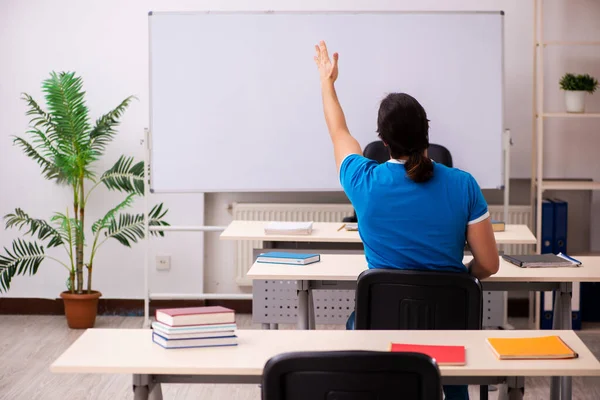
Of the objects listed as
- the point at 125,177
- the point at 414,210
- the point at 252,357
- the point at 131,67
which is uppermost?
the point at 131,67

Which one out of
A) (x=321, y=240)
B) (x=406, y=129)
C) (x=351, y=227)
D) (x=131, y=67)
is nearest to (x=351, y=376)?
(x=406, y=129)

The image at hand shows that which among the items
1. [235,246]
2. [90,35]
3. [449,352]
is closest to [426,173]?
[449,352]

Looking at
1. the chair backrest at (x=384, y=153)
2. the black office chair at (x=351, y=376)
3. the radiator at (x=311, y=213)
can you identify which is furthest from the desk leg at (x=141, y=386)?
the radiator at (x=311, y=213)

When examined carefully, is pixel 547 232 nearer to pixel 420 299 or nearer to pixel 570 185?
pixel 570 185

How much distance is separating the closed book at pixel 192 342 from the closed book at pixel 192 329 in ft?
0.06

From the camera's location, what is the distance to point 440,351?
214 centimetres

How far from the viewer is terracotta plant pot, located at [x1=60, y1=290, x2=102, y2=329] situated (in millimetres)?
5547

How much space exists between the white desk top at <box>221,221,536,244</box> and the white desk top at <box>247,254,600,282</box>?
0.60 metres

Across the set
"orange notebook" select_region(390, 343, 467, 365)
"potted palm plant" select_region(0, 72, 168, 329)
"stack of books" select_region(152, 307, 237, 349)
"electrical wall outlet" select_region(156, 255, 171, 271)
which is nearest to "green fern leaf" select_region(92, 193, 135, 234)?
"potted palm plant" select_region(0, 72, 168, 329)

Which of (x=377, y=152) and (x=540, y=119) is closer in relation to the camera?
(x=377, y=152)

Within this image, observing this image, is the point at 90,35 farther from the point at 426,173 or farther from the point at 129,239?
the point at 426,173

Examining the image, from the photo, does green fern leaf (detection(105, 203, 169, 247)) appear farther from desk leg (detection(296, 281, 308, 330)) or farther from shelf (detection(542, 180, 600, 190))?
shelf (detection(542, 180, 600, 190))

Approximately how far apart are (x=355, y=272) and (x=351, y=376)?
1.56 metres

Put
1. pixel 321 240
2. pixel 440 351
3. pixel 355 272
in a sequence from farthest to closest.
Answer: pixel 321 240
pixel 355 272
pixel 440 351
